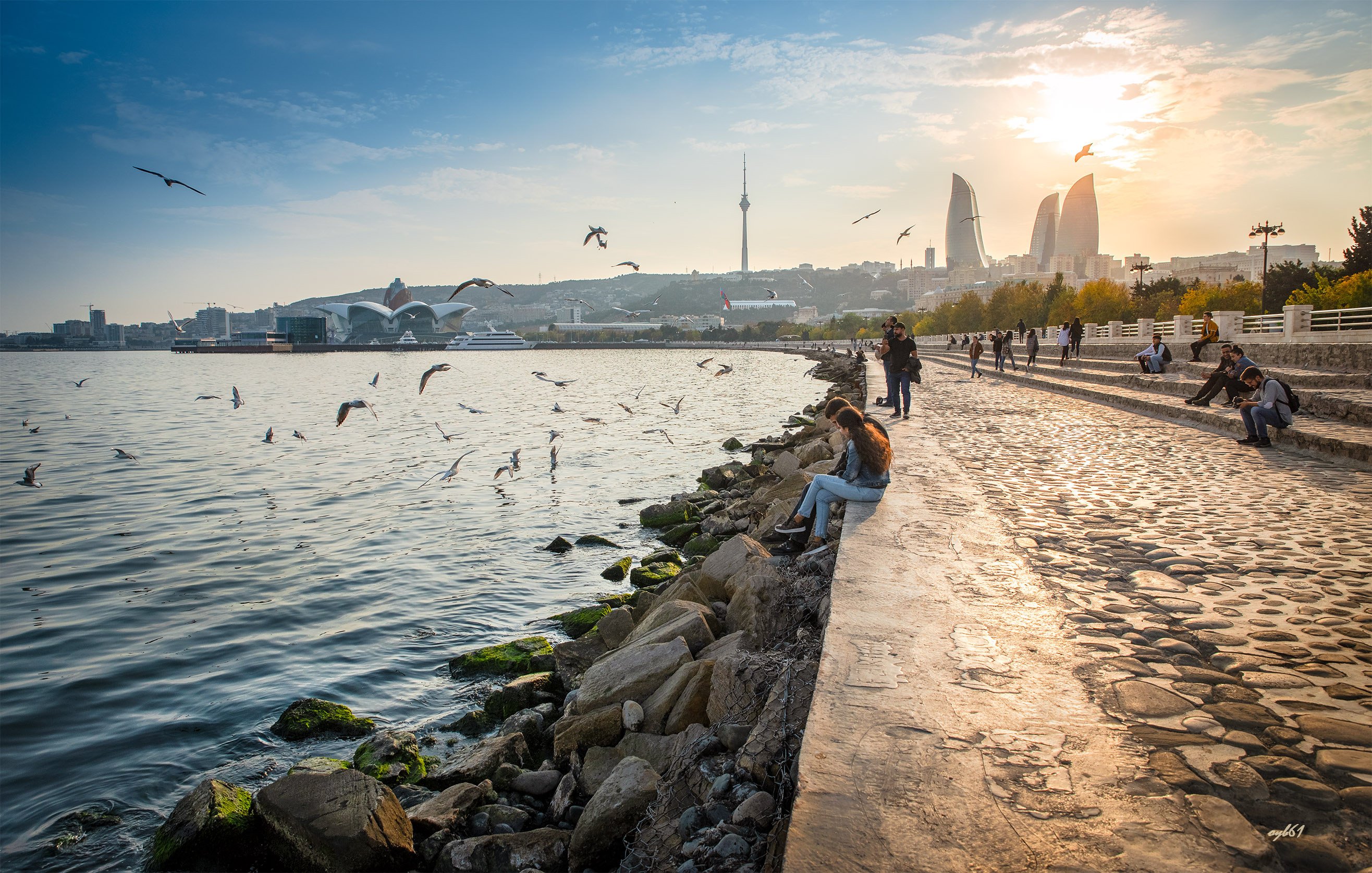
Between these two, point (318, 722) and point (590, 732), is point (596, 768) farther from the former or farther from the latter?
point (318, 722)

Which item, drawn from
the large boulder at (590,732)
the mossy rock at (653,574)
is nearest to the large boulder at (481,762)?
the large boulder at (590,732)

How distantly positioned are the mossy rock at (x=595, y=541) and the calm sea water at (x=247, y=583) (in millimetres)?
Answer: 414

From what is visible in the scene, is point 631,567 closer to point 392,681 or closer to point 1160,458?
point 392,681

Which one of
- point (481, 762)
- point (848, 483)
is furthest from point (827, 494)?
point (481, 762)

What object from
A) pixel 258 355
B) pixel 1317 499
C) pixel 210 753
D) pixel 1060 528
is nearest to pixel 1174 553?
pixel 1060 528

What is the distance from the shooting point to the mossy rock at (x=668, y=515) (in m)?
11.0

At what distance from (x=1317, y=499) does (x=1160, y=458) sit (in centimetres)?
227

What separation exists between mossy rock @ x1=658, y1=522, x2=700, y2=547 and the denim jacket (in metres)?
4.12

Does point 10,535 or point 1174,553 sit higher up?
point 1174,553

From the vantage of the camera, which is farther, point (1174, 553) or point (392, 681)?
point (392, 681)

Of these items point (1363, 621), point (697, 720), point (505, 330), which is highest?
point (505, 330)

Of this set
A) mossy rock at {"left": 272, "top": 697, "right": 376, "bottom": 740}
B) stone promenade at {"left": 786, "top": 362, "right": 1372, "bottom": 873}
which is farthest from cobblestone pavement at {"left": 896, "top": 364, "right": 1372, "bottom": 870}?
mossy rock at {"left": 272, "top": 697, "right": 376, "bottom": 740}

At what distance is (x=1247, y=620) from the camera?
11.8 ft

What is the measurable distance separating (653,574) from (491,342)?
428 ft
